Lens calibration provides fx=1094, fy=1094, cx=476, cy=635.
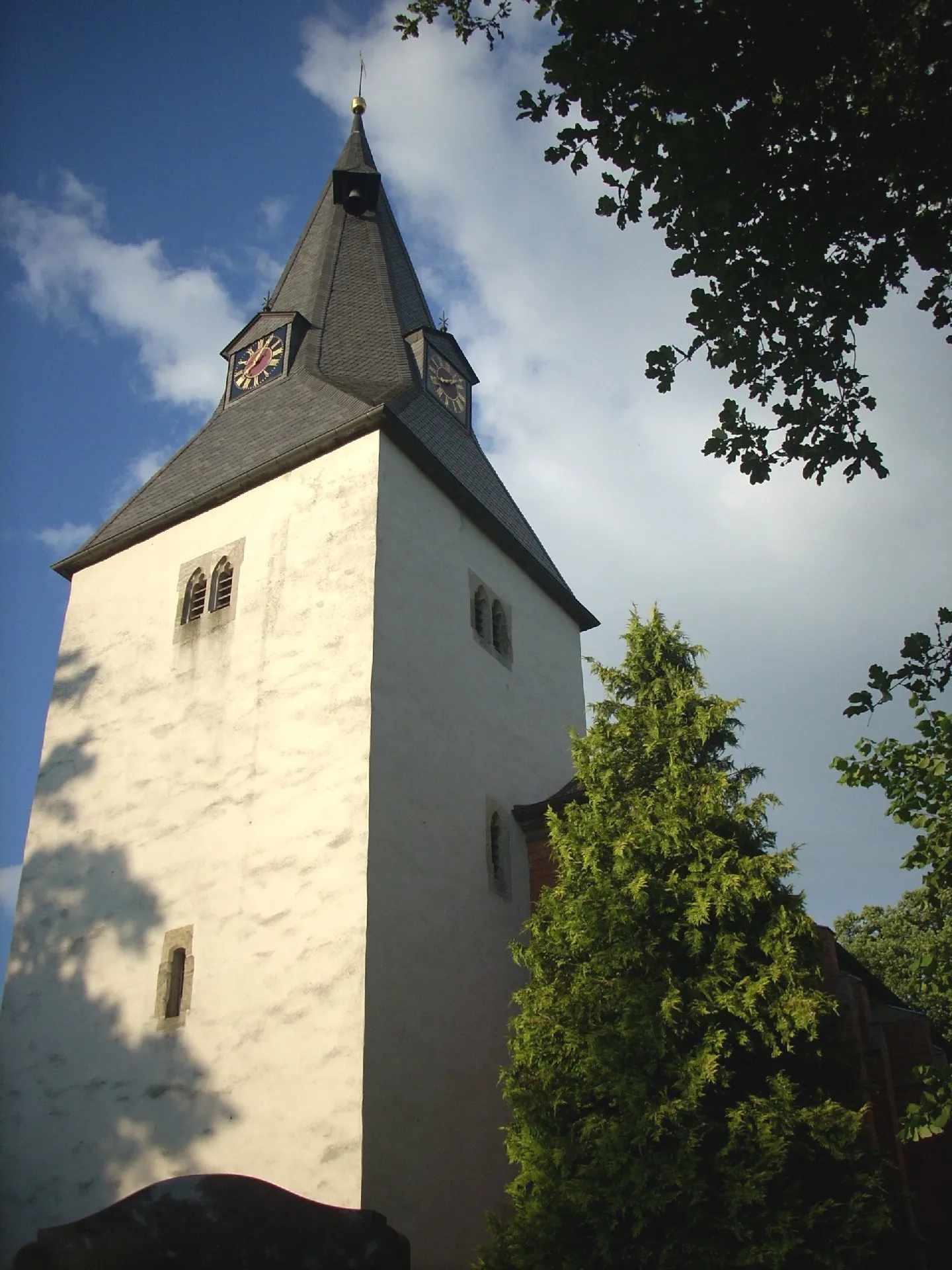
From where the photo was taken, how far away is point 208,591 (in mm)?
14375

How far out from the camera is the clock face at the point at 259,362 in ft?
59.6

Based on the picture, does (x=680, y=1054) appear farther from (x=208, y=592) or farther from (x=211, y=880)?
(x=208, y=592)

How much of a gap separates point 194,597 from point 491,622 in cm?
411

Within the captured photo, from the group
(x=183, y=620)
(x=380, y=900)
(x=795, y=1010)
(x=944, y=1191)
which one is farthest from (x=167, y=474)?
(x=944, y=1191)

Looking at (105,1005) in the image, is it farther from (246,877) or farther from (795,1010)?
(795,1010)

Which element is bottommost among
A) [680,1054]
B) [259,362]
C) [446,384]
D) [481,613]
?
[680,1054]

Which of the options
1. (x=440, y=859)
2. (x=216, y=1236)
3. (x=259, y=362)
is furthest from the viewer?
(x=259, y=362)

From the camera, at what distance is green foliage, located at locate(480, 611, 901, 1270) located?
24.9ft

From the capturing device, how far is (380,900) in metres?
10.8

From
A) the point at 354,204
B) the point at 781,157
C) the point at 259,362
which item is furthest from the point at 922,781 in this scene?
the point at 354,204

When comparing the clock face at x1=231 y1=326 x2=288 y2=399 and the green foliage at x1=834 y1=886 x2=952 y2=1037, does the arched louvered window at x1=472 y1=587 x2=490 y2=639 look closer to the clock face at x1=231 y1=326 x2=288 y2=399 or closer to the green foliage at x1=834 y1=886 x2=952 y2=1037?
the clock face at x1=231 y1=326 x2=288 y2=399

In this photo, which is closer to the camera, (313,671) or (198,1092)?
(198,1092)

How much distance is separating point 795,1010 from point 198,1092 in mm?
5909

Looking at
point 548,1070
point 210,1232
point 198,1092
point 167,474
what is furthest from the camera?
point 167,474
